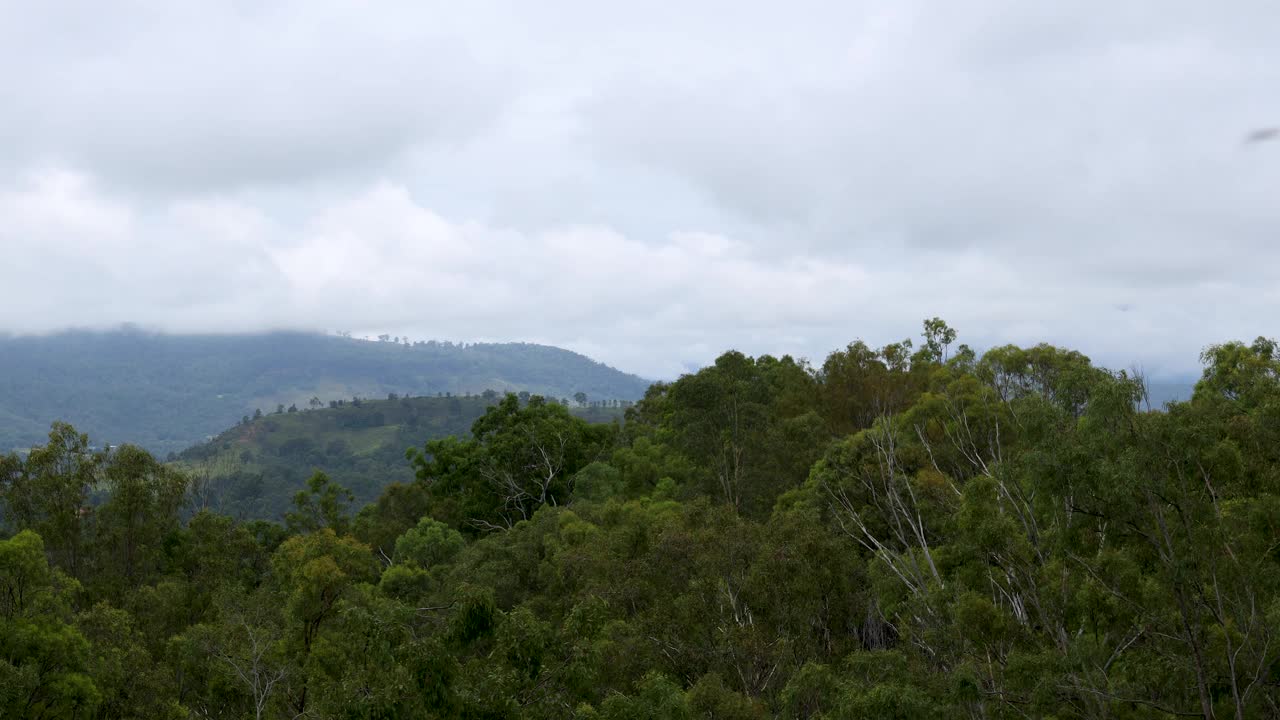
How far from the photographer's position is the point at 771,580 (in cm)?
2209

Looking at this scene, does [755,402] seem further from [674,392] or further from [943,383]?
[943,383]

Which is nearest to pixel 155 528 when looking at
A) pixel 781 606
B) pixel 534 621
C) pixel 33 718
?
pixel 33 718

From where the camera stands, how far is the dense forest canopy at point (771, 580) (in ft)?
41.0

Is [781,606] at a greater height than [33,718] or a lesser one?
greater

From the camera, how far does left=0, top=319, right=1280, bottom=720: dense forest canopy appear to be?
12508 mm

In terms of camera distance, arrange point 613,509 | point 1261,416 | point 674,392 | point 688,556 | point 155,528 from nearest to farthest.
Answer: point 1261,416
point 688,556
point 613,509
point 155,528
point 674,392

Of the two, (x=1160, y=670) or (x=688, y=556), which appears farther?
(x=688, y=556)

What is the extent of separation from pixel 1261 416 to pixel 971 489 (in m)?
5.62

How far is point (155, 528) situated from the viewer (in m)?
40.0

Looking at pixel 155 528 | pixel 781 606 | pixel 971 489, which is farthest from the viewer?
pixel 155 528

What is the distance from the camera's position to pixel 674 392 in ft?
148

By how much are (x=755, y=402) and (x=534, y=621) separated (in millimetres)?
33373

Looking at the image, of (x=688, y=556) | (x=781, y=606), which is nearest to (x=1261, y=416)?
(x=781, y=606)

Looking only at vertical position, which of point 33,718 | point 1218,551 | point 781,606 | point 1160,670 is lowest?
point 33,718
